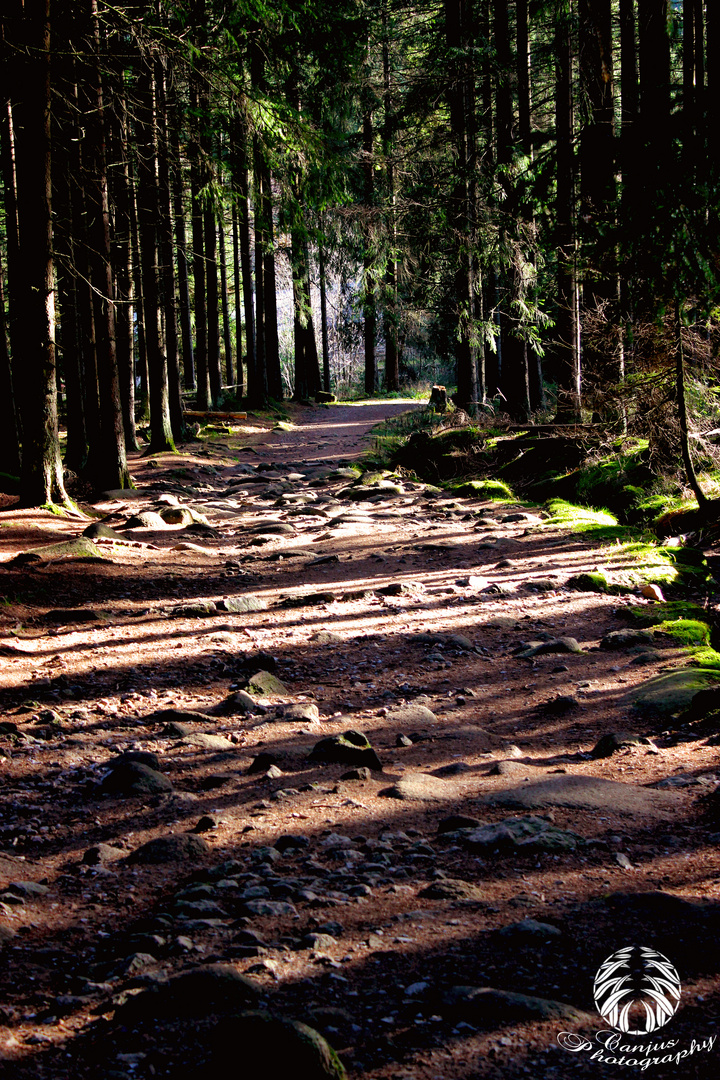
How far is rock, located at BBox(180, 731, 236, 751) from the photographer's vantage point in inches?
205

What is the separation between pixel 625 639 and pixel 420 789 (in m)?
3.24

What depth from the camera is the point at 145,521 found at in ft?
36.6

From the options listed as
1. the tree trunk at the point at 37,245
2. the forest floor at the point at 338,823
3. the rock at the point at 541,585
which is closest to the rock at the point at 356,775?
the forest floor at the point at 338,823

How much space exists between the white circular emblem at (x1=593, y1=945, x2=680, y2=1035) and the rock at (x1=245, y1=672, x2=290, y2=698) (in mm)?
3674

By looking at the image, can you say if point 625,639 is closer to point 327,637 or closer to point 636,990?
point 327,637

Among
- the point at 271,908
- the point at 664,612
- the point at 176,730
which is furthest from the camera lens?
the point at 664,612

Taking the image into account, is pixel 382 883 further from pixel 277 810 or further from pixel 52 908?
pixel 52 908

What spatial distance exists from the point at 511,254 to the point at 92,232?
325 inches

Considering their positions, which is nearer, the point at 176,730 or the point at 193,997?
the point at 193,997

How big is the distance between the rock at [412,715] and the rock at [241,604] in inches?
108

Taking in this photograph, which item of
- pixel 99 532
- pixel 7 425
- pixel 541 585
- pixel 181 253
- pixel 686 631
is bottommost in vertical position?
pixel 686 631

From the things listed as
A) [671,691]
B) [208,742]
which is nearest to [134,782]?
[208,742]

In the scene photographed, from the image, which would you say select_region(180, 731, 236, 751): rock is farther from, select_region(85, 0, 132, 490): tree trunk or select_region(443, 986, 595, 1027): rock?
select_region(85, 0, 132, 490): tree trunk

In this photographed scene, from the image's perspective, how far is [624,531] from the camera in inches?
437
